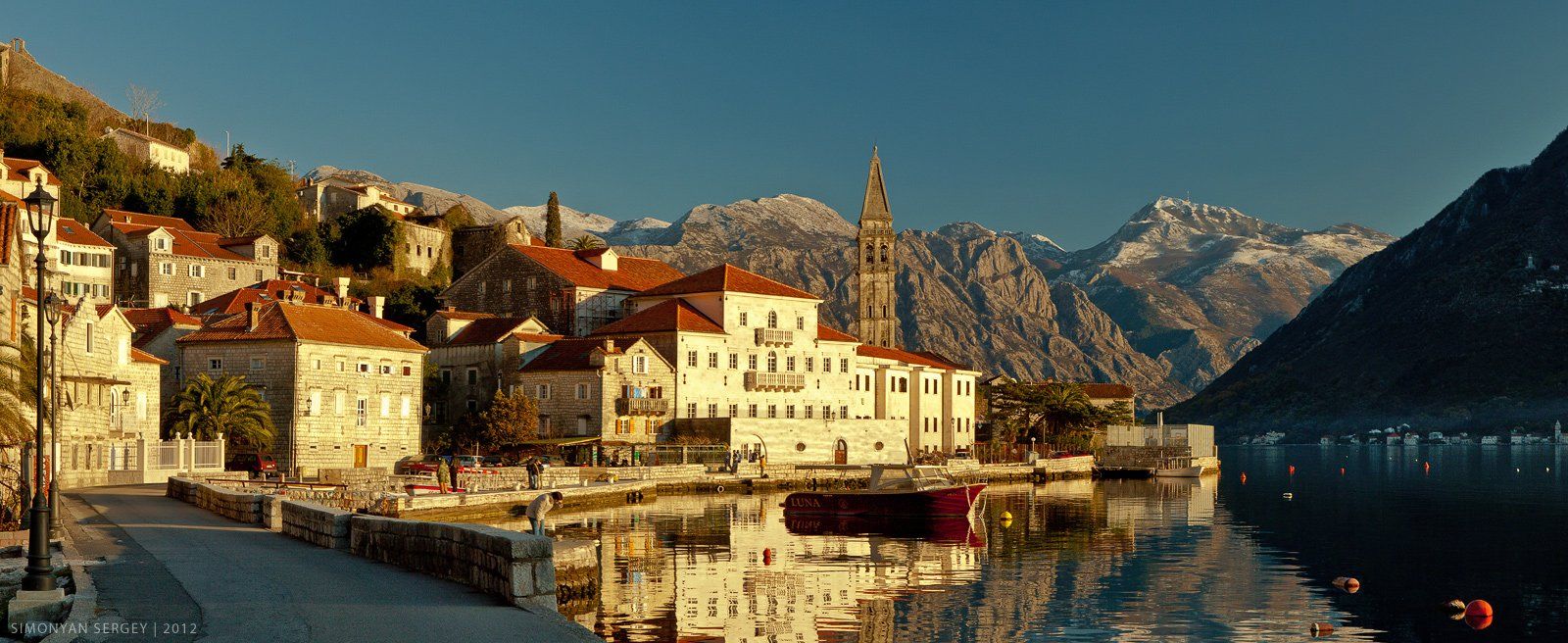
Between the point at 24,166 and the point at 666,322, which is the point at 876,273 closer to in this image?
the point at 666,322

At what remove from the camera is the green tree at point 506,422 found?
3339 inches

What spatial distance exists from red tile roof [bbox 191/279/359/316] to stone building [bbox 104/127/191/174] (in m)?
29.0

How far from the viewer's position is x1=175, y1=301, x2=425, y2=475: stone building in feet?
249

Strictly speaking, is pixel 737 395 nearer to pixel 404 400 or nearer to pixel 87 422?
pixel 404 400

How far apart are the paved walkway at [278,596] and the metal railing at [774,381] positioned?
6642 cm

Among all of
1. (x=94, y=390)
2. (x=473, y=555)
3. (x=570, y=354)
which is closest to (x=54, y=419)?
(x=473, y=555)

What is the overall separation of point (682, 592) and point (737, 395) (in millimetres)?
60778

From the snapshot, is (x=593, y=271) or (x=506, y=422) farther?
(x=593, y=271)

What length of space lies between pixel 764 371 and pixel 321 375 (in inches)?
1241

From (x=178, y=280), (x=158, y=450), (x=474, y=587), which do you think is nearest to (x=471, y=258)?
(x=178, y=280)

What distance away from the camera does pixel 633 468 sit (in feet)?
269

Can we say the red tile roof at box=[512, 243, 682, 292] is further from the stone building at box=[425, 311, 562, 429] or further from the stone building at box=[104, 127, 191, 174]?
the stone building at box=[104, 127, 191, 174]

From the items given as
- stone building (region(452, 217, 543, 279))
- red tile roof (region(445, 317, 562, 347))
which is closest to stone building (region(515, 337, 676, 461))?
red tile roof (region(445, 317, 562, 347))

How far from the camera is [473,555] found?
23.5 m
